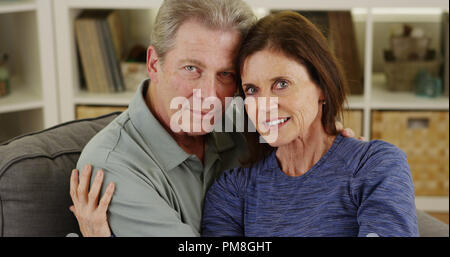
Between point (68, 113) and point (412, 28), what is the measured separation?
→ 155 cm

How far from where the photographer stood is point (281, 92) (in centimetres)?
123

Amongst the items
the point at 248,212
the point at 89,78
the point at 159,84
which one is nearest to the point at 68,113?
the point at 89,78

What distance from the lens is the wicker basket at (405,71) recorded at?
258cm

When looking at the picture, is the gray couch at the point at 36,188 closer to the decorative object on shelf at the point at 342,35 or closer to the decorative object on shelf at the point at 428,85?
the decorative object on shelf at the point at 342,35

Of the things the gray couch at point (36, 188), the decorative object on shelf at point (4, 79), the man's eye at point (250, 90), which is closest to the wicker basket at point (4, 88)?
the decorative object on shelf at point (4, 79)

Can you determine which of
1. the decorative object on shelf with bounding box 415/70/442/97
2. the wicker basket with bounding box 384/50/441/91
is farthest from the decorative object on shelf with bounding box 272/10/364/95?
the decorative object on shelf with bounding box 415/70/442/97

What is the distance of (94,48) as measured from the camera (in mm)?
2543

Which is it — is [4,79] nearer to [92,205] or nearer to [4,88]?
[4,88]

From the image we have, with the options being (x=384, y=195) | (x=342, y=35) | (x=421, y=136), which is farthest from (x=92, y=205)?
(x=421, y=136)

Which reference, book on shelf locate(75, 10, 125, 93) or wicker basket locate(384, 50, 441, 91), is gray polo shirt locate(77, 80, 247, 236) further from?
wicker basket locate(384, 50, 441, 91)

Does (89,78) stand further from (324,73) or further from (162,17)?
(324,73)

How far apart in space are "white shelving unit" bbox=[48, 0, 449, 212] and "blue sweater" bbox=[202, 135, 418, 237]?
123 centimetres

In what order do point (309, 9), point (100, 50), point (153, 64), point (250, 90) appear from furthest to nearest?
point (100, 50) < point (309, 9) < point (153, 64) < point (250, 90)

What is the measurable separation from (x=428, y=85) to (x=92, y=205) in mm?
1776
